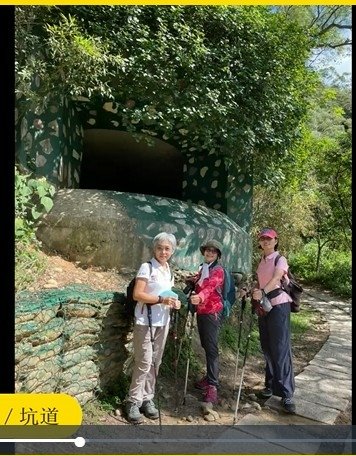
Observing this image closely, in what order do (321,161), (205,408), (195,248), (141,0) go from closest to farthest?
(141,0) → (205,408) → (195,248) → (321,161)

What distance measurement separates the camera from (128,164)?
8.99m

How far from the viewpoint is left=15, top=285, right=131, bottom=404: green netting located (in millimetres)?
2988

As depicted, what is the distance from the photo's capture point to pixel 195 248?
6164mm

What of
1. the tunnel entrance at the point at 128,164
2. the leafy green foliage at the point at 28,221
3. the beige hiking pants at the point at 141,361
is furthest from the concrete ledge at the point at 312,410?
the tunnel entrance at the point at 128,164

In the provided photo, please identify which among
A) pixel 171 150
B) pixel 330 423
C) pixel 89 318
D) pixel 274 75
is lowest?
pixel 330 423

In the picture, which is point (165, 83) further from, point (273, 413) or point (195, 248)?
point (273, 413)

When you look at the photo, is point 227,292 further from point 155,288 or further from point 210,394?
point 210,394

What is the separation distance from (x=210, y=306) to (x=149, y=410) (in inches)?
38.5

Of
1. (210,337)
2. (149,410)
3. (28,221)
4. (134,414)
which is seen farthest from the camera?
(28,221)

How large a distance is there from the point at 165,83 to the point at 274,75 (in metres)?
2.13

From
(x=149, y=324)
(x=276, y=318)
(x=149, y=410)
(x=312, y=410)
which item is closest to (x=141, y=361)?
(x=149, y=324)

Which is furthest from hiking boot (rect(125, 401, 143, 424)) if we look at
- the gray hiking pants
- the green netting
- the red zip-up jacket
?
the gray hiking pants

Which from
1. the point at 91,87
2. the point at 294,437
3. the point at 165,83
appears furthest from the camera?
the point at 165,83

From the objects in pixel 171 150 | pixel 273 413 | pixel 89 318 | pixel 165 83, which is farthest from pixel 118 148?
pixel 273 413
